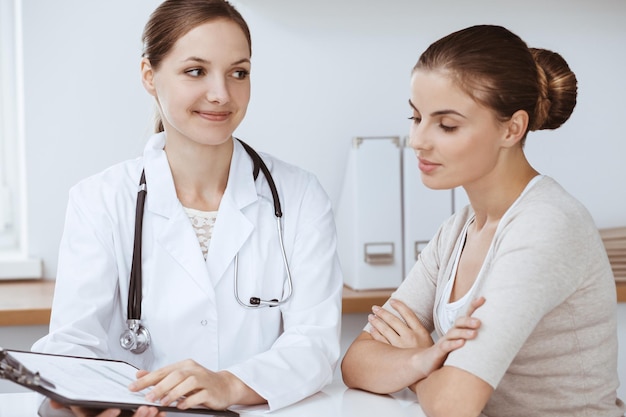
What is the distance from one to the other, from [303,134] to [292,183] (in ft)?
3.05

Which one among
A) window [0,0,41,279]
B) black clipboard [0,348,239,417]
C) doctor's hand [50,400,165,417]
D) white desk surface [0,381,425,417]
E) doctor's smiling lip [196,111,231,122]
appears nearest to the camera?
black clipboard [0,348,239,417]

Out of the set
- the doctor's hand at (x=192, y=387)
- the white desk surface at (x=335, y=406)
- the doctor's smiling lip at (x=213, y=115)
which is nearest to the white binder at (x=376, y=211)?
the doctor's smiling lip at (x=213, y=115)

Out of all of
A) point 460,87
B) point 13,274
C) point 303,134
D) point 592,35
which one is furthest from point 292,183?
point 592,35

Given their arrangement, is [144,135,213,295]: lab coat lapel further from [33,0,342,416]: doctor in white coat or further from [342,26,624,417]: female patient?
[342,26,624,417]: female patient

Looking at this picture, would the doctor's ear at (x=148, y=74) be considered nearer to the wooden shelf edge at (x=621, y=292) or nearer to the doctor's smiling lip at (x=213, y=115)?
the doctor's smiling lip at (x=213, y=115)

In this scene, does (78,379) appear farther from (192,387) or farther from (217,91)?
(217,91)

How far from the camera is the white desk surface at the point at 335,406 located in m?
1.40

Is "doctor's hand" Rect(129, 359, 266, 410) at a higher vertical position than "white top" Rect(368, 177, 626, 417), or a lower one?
lower

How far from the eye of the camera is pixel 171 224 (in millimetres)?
1691

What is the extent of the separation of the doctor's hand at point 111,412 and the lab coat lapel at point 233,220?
1.36ft

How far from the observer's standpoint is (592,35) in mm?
2803

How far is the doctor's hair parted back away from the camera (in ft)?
4.66

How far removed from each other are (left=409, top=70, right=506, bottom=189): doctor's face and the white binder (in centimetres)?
98

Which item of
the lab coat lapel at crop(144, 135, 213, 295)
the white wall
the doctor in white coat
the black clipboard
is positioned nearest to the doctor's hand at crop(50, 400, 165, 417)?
the black clipboard
